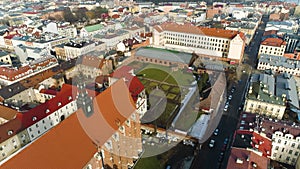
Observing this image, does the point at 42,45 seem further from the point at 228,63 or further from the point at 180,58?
the point at 228,63

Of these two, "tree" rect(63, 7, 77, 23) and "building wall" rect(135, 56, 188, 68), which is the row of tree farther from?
"building wall" rect(135, 56, 188, 68)

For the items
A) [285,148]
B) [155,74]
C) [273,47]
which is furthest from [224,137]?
[273,47]

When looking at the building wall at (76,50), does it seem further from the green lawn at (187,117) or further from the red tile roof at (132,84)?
the green lawn at (187,117)

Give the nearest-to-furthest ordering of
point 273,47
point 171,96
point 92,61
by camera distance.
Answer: point 171,96, point 92,61, point 273,47

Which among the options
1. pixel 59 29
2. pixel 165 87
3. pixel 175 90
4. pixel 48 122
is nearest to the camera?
pixel 48 122

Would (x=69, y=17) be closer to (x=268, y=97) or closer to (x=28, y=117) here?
(x=28, y=117)

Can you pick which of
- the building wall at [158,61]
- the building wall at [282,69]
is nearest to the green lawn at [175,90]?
the building wall at [158,61]
